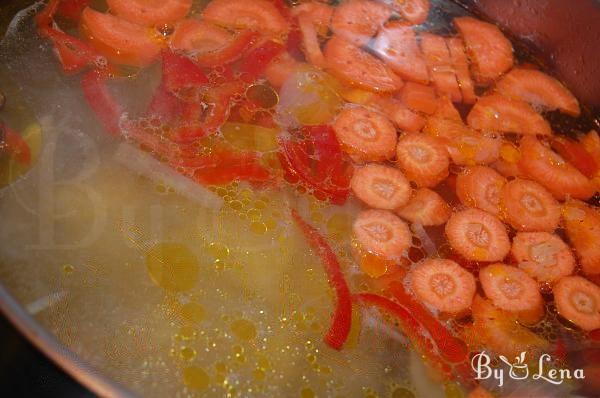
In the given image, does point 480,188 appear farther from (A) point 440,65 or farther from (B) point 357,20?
(B) point 357,20

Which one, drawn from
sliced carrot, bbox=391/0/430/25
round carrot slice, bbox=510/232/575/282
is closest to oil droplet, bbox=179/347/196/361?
round carrot slice, bbox=510/232/575/282

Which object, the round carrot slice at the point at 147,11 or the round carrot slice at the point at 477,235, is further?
the round carrot slice at the point at 147,11

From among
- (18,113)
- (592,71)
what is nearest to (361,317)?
(18,113)

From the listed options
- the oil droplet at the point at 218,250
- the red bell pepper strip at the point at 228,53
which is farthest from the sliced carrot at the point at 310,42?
the oil droplet at the point at 218,250

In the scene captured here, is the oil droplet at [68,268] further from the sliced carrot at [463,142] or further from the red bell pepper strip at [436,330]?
the sliced carrot at [463,142]

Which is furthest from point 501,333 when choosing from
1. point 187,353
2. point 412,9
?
point 412,9
